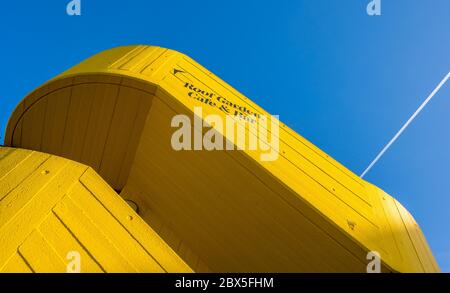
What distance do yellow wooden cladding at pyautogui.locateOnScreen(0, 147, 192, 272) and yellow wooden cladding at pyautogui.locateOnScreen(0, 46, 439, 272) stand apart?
1.32 meters

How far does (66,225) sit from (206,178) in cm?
170

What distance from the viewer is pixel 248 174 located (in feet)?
9.52

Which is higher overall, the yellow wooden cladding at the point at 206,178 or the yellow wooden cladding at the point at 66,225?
the yellow wooden cladding at the point at 206,178

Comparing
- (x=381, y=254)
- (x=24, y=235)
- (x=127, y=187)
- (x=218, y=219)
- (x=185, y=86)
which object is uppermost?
(x=185, y=86)

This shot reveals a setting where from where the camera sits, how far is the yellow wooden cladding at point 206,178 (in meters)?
2.75

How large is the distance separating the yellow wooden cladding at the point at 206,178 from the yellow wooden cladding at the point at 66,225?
4.33ft

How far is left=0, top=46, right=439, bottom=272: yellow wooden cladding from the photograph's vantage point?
275 cm

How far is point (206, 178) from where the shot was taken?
10.6ft

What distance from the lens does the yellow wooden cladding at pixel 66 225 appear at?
57.8 inches

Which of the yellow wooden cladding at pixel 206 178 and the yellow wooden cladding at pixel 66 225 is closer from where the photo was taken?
the yellow wooden cladding at pixel 66 225

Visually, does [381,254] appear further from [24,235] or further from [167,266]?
[24,235]

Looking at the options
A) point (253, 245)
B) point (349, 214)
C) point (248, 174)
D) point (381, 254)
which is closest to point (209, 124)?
point (248, 174)

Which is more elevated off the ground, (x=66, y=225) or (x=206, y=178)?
(x=206, y=178)

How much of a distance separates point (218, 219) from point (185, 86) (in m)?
1.43
